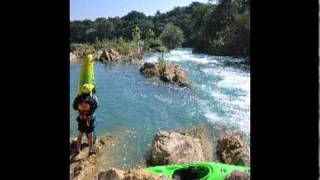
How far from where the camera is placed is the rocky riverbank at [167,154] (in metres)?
1.78

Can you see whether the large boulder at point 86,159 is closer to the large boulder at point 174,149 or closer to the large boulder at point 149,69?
the large boulder at point 174,149

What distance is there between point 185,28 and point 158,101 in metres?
0.41

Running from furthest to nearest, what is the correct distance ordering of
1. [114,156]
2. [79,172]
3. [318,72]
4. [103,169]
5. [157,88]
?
1. [157,88]
2. [114,156]
3. [103,169]
4. [79,172]
5. [318,72]

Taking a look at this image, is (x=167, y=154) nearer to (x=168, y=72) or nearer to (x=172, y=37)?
(x=168, y=72)

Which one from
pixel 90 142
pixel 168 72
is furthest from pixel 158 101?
pixel 90 142

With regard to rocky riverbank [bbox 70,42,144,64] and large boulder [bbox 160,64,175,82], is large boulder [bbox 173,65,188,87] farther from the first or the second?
rocky riverbank [bbox 70,42,144,64]

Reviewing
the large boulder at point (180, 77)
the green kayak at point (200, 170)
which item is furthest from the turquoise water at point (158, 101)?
the green kayak at point (200, 170)

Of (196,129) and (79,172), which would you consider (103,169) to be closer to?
(79,172)

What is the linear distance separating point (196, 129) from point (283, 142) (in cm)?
107

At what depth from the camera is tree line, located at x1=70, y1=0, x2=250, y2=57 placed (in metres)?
1.72

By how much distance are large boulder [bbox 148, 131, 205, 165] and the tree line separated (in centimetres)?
50

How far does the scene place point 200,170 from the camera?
1.88 meters
